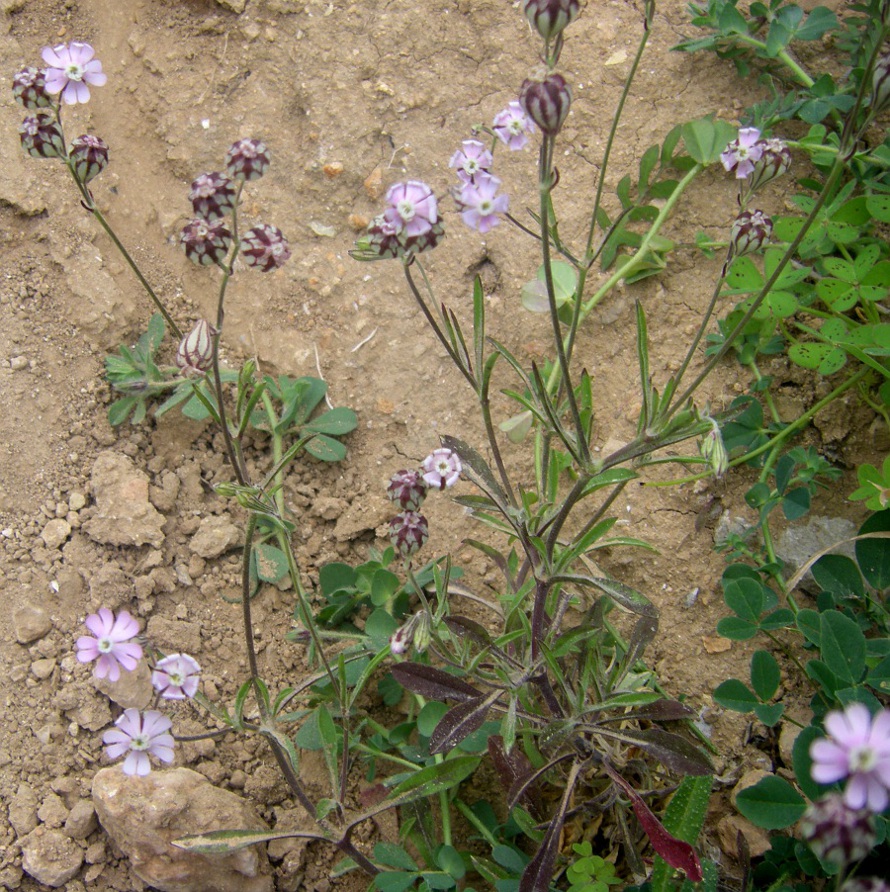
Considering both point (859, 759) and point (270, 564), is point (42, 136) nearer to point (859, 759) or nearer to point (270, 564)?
point (270, 564)

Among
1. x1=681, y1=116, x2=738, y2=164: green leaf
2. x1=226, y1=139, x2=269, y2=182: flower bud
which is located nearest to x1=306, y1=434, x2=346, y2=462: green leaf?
x1=226, y1=139, x2=269, y2=182: flower bud

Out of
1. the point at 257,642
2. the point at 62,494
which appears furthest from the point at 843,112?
the point at 62,494

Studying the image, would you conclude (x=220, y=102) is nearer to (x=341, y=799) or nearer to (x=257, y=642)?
(x=257, y=642)

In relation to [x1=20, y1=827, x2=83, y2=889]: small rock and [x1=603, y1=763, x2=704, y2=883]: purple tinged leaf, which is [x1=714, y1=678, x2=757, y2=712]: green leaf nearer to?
[x1=603, y1=763, x2=704, y2=883]: purple tinged leaf

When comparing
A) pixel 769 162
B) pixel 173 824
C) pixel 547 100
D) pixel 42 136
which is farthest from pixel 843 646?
pixel 42 136

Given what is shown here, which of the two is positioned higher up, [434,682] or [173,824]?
[434,682]

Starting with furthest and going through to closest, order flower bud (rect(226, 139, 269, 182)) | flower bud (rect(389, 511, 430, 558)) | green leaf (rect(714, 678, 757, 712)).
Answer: green leaf (rect(714, 678, 757, 712)) → flower bud (rect(389, 511, 430, 558)) → flower bud (rect(226, 139, 269, 182))
